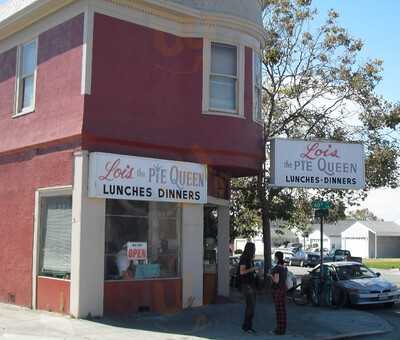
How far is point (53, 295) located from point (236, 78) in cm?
690

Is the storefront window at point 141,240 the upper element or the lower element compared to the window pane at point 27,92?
lower

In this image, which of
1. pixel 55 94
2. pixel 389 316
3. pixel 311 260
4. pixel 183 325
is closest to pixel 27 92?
pixel 55 94

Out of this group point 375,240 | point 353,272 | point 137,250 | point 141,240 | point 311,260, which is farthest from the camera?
point 375,240

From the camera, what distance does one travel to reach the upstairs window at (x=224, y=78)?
1578 centimetres

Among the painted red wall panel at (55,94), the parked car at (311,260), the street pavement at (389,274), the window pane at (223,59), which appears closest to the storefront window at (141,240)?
the painted red wall panel at (55,94)

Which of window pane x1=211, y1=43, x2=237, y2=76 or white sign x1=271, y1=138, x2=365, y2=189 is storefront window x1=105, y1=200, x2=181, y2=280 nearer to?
white sign x1=271, y1=138, x2=365, y2=189

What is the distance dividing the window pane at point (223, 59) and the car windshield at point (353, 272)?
7.32 meters

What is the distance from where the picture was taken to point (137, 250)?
1425 cm

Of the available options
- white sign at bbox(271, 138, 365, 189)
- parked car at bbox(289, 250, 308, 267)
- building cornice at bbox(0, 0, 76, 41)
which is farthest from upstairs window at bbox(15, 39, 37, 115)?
parked car at bbox(289, 250, 308, 267)

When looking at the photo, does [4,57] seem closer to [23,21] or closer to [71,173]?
[23,21]

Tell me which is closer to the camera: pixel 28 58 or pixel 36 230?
pixel 36 230

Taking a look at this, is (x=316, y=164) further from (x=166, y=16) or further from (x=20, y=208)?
(x=20, y=208)

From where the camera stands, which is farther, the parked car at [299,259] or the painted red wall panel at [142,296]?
the parked car at [299,259]

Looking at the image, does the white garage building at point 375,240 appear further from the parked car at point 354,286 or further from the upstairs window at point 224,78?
the upstairs window at point 224,78
